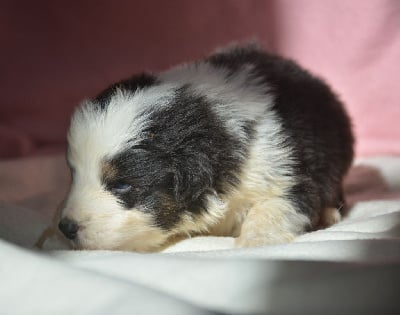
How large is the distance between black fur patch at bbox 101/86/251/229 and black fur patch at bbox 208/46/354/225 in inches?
9.8

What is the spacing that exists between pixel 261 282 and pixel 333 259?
0.75 ft

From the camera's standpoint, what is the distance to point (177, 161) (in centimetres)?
182

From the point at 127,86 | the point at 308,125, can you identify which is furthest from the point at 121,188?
the point at 308,125

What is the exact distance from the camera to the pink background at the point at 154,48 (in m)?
3.12

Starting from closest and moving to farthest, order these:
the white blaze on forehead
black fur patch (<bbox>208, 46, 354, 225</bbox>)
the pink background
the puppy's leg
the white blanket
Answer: the white blanket → the white blaze on forehead → the puppy's leg → black fur patch (<bbox>208, 46, 354, 225</bbox>) → the pink background

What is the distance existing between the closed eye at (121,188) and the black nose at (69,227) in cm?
14

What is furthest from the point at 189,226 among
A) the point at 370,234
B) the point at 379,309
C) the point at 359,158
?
the point at 359,158

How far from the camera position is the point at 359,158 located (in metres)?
3.07

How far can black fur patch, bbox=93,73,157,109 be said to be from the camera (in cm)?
185

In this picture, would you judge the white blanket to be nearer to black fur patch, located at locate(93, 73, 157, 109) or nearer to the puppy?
the puppy

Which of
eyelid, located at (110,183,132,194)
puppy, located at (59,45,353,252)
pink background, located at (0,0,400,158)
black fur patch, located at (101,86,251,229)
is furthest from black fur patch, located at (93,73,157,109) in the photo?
pink background, located at (0,0,400,158)

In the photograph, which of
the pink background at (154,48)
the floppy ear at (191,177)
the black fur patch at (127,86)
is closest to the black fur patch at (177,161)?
the floppy ear at (191,177)

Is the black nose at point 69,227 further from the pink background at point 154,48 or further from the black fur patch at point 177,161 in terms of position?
the pink background at point 154,48

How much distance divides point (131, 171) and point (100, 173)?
9 centimetres
